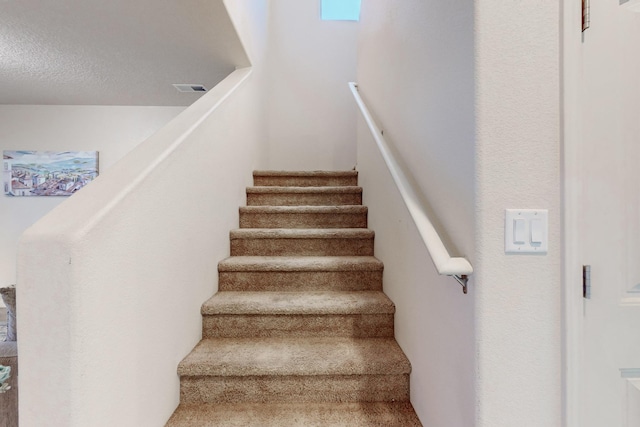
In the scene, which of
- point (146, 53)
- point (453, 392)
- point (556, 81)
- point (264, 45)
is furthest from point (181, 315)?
point (264, 45)

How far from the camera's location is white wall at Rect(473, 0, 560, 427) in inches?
33.3

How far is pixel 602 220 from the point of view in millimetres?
842

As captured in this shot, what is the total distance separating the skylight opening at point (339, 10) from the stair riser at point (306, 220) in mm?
2898

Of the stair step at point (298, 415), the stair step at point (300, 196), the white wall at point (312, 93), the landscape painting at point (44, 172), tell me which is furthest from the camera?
the white wall at point (312, 93)

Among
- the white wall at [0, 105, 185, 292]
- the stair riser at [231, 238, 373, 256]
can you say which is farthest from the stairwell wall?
the white wall at [0, 105, 185, 292]

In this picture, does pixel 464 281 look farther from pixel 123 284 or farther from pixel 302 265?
pixel 302 265

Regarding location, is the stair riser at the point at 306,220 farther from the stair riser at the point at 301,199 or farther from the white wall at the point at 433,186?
the white wall at the point at 433,186

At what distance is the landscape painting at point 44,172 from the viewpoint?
3682mm

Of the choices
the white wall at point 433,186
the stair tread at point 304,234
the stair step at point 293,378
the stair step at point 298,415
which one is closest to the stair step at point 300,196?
the stair tread at point 304,234

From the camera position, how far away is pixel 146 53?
2381 mm

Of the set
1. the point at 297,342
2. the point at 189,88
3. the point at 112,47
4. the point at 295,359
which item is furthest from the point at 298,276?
the point at 189,88

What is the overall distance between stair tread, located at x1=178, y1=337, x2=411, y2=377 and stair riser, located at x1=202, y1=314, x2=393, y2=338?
76mm

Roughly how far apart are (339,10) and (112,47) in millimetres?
2763

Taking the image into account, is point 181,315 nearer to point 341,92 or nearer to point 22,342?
point 22,342
